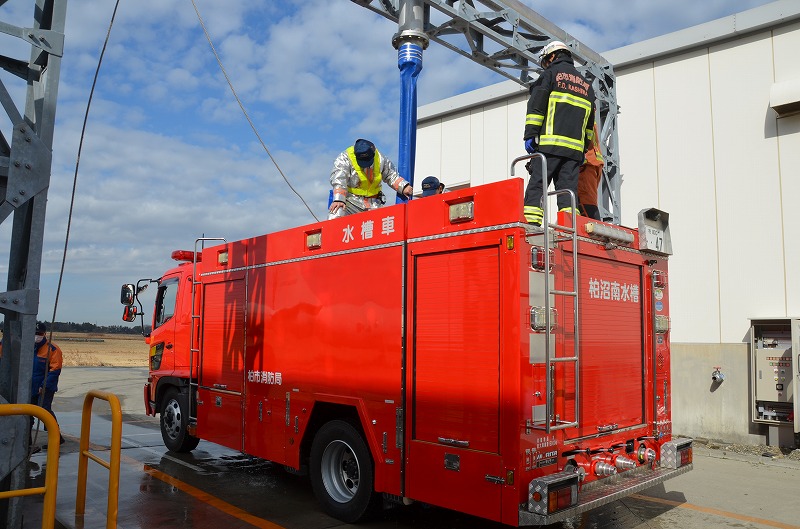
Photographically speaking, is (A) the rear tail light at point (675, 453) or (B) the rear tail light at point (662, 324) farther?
(B) the rear tail light at point (662, 324)

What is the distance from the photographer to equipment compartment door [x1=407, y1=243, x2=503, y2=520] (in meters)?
4.65

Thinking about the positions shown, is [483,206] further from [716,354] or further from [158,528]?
[716,354]

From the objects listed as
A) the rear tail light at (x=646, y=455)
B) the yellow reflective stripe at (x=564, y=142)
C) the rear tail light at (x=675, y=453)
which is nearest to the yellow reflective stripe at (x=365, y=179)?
the yellow reflective stripe at (x=564, y=142)

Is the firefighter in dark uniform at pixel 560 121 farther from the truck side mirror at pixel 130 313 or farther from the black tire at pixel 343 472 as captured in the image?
the truck side mirror at pixel 130 313

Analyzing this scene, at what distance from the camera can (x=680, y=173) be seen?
35.7 ft

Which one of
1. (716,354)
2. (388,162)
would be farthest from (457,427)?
(716,354)

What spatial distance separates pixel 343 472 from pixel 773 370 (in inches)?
271

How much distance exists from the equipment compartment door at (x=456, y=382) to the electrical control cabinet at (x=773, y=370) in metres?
6.50

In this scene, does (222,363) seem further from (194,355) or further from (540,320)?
(540,320)

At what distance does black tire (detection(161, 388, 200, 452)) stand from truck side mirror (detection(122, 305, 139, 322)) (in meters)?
1.30

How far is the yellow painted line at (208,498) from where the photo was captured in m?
5.90

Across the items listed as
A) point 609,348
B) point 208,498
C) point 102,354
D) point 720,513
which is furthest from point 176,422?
point 102,354

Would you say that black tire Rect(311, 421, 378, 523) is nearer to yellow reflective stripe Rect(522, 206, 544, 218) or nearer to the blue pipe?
yellow reflective stripe Rect(522, 206, 544, 218)

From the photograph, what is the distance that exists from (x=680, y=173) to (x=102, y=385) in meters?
17.0
